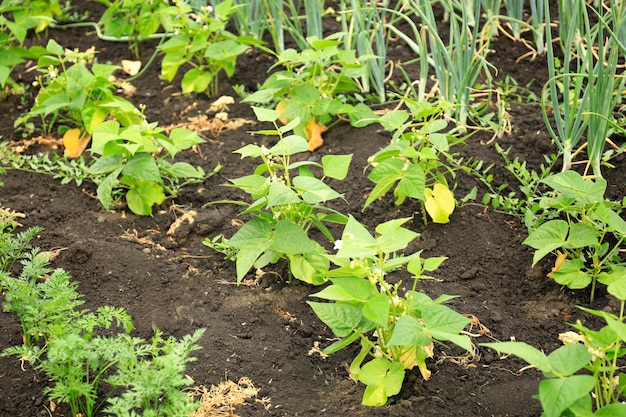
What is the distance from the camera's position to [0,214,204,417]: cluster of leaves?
5.40 ft

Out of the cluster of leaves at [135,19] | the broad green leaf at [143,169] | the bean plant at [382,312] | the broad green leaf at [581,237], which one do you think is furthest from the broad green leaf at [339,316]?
the cluster of leaves at [135,19]

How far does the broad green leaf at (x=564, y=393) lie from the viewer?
4.89 feet

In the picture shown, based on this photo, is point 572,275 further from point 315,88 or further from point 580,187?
point 315,88

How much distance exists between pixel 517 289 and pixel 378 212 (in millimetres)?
516

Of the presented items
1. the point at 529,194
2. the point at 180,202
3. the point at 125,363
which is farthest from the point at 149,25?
the point at 125,363

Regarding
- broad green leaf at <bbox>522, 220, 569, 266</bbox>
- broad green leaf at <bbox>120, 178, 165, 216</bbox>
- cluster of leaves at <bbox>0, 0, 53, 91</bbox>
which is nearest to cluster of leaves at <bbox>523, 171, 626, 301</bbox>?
broad green leaf at <bbox>522, 220, 569, 266</bbox>

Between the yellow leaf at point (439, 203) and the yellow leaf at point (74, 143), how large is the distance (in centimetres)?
135

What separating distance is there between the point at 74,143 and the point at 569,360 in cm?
207

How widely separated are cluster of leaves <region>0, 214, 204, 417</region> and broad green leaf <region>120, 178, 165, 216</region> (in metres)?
0.62

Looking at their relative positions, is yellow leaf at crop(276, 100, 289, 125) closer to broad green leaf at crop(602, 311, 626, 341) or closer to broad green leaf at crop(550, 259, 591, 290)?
broad green leaf at crop(550, 259, 591, 290)

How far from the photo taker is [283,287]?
91.6 inches

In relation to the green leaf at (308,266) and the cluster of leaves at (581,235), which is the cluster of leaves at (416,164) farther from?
the cluster of leaves at (581,235)

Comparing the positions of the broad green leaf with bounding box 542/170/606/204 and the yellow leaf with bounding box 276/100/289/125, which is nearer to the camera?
the broad green leaf with bounding box 542/170/606/204

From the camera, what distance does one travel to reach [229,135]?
305cm
